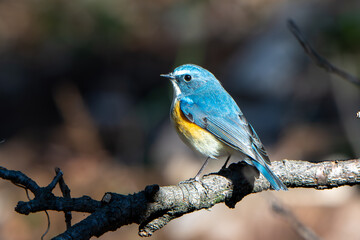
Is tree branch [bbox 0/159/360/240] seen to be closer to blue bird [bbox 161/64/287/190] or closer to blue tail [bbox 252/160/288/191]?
blue tail [bbox 252/160/288/191]

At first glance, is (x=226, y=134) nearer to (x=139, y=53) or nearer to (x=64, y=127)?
(x=64, y=127)

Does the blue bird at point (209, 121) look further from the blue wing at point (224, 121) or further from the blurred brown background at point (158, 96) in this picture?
the blurred brown background at point (158, 96)

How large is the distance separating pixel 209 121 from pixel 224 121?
129 millimetres

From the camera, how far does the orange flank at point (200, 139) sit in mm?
3984

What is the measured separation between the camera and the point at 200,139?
13.1ft

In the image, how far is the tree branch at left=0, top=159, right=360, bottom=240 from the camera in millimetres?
2246

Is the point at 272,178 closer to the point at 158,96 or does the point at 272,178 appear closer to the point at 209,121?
the point at 209,121

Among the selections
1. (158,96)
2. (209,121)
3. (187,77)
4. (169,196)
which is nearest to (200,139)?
(209,121)

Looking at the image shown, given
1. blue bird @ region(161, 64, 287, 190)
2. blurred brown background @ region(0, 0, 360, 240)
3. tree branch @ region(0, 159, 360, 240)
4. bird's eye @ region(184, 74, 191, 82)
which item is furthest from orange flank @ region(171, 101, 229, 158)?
blurred brown background @ region(0, 0, 360, 240)

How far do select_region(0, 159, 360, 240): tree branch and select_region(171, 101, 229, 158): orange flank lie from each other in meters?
0.44

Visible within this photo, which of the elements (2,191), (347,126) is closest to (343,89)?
(347,126)

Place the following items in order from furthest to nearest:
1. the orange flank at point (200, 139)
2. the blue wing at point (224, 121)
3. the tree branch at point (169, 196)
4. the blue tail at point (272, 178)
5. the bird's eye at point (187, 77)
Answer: the bird's eye at point (187, 77) → the orange flank at point (200, 139) → the blue wing at point (224, 121) → the blue tail at point (272, 178) → the tree branch at point (169, 196)

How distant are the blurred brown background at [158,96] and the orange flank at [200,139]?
1.43 m

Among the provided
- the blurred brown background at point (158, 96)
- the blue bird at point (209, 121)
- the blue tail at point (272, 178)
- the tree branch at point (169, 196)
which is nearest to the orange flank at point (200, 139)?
the blue bird at point (209, 121)
